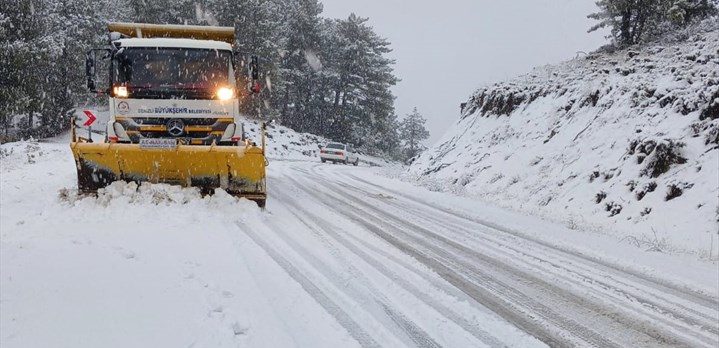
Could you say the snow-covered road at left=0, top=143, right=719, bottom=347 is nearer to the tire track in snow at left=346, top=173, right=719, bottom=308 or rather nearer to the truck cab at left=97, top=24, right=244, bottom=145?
the tire track in snow at left=346, top=173, right=719, bottom=308

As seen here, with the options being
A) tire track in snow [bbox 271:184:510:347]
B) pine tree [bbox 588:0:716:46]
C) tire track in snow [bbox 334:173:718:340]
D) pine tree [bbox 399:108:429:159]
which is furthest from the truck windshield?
pine tree [bbox 399:108:429:159]

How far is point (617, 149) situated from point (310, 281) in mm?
9880

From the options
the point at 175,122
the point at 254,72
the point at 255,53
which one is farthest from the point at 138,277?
the point at 255,53

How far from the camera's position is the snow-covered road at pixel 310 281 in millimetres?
3484

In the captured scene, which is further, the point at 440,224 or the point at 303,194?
the point at 303,194

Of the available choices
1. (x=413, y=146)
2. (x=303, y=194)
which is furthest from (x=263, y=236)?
(x=413, y=146)

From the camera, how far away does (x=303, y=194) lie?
10.8m

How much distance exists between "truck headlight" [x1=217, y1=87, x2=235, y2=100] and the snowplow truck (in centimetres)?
2

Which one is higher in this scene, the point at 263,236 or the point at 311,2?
the point at 311,2

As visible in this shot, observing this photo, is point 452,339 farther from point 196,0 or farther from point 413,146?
point 413,146

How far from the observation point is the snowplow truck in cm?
794

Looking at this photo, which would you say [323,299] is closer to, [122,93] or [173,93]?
[173,93]

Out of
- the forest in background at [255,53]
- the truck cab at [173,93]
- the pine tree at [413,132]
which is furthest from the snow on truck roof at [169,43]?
the pine tree at [413,132]

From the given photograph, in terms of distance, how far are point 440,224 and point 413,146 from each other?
67449 mm
